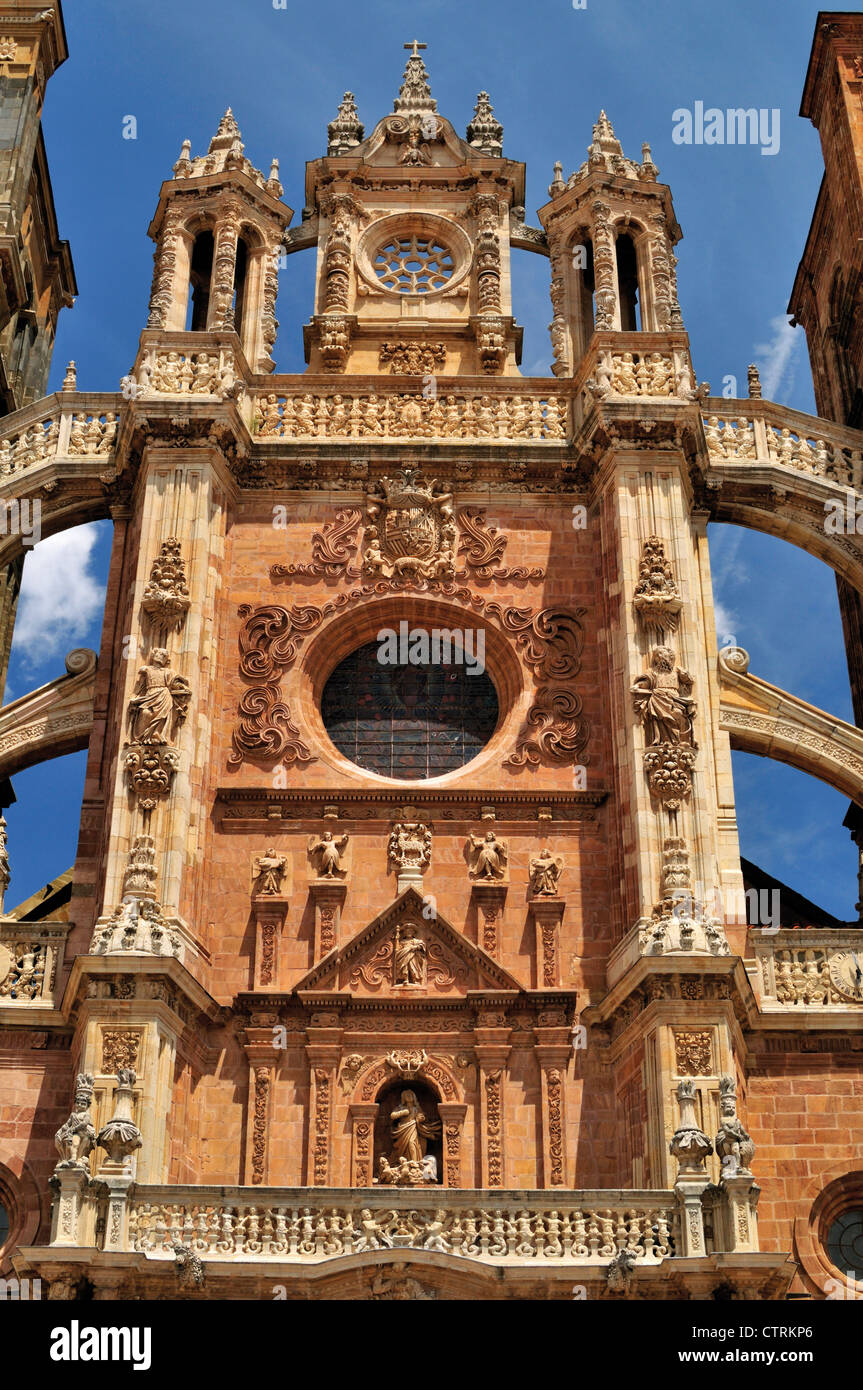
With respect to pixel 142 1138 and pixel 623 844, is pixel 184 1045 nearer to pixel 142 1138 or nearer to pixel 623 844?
pixel 142 1138

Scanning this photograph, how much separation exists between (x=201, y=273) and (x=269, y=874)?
430 inches

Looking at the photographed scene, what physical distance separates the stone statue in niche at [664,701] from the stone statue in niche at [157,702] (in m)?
5.69

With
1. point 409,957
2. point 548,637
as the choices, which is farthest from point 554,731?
point 409,957

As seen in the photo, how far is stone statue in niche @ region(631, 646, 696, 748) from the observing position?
72.1 feet

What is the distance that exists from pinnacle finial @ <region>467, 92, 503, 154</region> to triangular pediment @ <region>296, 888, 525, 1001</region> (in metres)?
14.5

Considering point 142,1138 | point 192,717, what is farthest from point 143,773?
point 142,1138

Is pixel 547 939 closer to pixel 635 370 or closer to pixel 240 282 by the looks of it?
pixel 635 370

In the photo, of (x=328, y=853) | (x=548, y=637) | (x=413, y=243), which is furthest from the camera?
(x=413, y=243)

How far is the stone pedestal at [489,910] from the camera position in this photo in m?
21.8

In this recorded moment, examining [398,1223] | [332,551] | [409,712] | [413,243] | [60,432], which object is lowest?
[398,1223]

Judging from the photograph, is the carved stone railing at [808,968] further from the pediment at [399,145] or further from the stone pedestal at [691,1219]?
the pediment at [399,145]

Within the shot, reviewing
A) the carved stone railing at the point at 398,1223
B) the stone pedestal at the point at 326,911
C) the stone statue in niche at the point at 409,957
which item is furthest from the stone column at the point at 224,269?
the carved stone railing at the point at 398,1223

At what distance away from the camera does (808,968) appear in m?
21.9

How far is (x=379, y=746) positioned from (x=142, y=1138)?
22.0 ft
